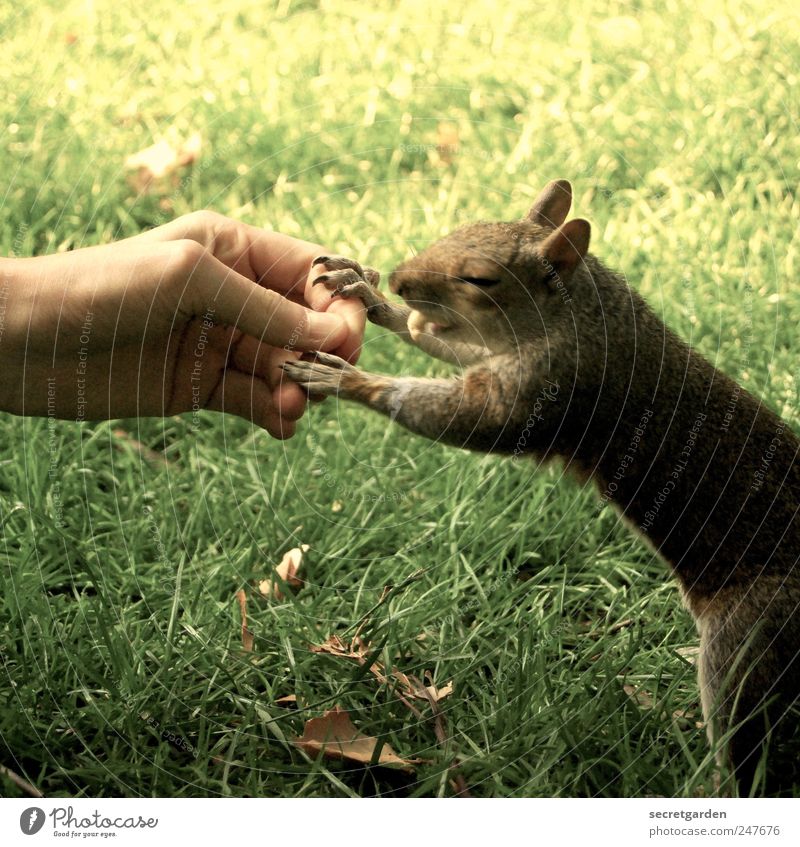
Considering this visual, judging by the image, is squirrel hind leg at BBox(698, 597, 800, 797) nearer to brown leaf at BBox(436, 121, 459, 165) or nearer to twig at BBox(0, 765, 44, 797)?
twig at BBox(0, 765, 44, 797)

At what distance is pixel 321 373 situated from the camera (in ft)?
4.53

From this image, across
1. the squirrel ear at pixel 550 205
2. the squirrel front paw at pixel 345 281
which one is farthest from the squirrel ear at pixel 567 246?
the squirrel front paw at pixel 345 281

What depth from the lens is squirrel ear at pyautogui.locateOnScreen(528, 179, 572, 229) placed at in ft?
4.82

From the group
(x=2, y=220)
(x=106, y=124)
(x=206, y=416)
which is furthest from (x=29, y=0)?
(x=206, y=416)

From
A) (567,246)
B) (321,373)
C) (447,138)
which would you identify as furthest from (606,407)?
(447,138)

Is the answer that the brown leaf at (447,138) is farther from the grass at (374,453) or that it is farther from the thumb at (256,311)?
the thumb at (256,311)

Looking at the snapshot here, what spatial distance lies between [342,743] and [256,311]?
1.79ft

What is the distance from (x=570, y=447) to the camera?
1.46 meters

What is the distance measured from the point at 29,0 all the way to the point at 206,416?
1.06 meters

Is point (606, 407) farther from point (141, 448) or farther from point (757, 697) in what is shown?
point (141, 448)

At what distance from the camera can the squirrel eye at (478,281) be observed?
1367 mm

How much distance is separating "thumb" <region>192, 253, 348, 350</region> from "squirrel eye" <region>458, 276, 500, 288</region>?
173 mm

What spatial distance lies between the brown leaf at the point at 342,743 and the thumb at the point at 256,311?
0.48 m
